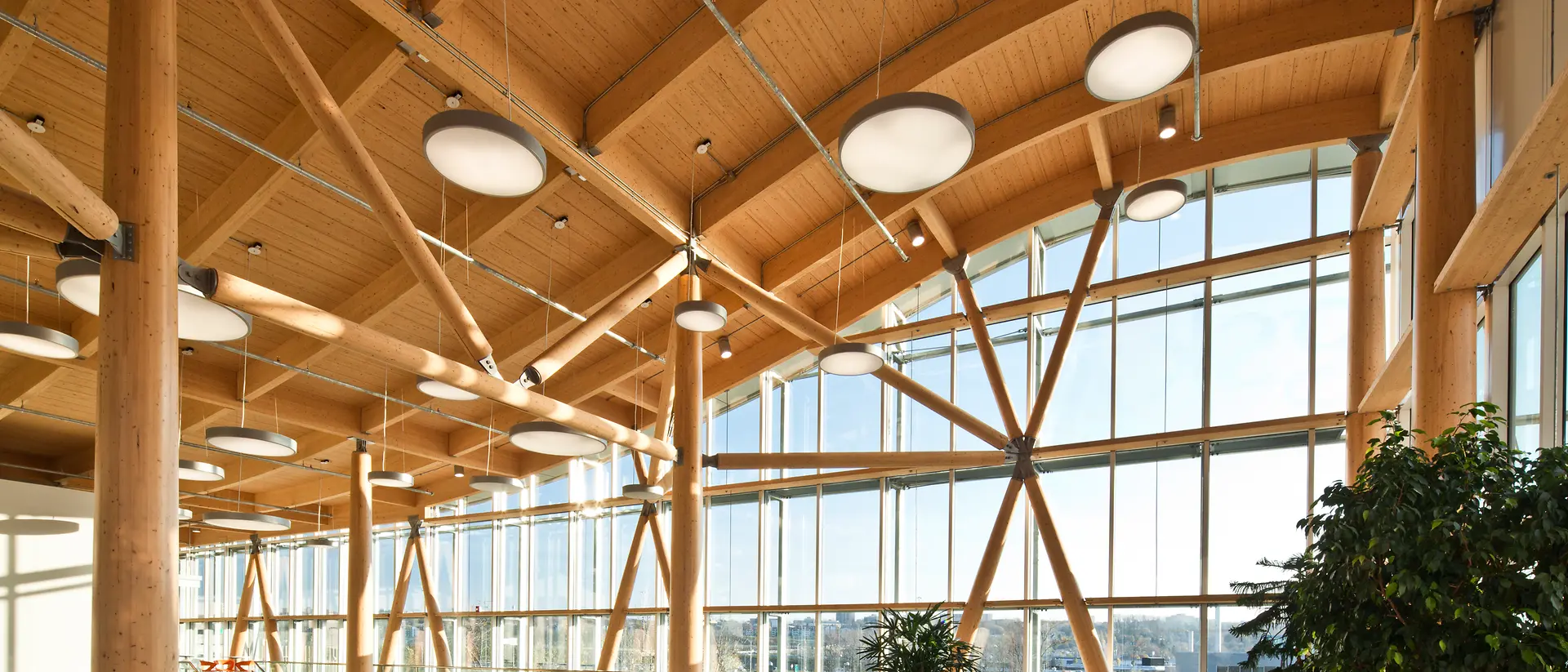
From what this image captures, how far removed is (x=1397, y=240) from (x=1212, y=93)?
3320 mm

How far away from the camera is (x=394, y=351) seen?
9.52m

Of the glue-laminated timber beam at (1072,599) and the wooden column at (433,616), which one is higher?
the glue-laminated timber beam at (1072,599)

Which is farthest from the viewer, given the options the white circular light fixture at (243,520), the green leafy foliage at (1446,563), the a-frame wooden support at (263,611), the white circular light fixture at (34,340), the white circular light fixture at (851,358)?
the a-frame wooden support at (263,611)

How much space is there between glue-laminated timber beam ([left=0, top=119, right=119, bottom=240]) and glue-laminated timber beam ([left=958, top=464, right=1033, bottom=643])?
38.9ft

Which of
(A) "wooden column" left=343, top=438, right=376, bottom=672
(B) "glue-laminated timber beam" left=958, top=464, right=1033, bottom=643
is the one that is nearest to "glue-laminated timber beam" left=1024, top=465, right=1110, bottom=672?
(B) "glue-laminated timber beam" left=958, top=464, right=1033, bottom=643

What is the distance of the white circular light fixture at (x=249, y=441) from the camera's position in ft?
40.7

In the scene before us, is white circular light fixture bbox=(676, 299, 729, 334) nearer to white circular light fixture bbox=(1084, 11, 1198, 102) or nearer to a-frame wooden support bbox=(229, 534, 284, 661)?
white circular light fixture bbox=(1084, 11, 1198, 102)

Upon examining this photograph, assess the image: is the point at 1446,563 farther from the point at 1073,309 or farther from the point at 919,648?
the point at 1073,309

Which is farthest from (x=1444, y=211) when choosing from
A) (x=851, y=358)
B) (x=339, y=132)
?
(x=339, y=132)

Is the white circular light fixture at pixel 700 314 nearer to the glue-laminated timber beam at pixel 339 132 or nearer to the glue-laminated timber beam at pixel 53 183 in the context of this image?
the glue-laminated timber beam at pixel 339 132

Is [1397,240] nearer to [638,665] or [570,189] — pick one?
[570,189]

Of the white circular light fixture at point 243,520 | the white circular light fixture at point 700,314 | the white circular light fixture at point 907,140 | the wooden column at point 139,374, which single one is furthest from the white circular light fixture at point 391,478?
the white circular light fixture at point 907,140

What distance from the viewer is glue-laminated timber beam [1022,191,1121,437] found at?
48.3ft

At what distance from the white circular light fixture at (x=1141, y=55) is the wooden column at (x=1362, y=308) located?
6.96 metres
